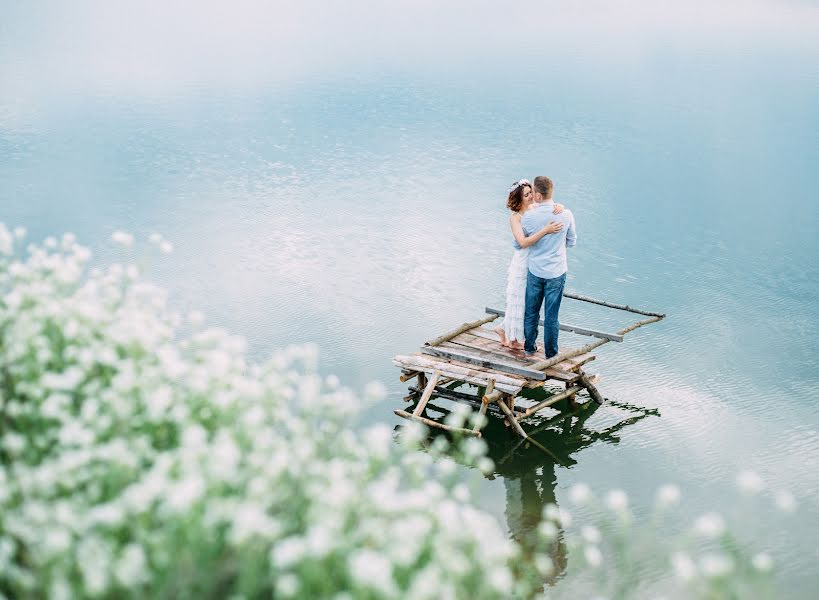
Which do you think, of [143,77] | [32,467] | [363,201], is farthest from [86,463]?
[143,77]

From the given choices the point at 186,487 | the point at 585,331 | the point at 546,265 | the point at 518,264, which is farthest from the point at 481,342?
the point at 186,487

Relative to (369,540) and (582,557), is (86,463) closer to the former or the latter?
(369,540)

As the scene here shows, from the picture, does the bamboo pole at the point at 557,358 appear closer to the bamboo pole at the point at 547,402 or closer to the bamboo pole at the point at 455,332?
the bamboo pole at the point at 547,402

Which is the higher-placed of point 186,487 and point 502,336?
point 186,487

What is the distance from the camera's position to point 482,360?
12.4 metres

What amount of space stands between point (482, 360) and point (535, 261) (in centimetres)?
139

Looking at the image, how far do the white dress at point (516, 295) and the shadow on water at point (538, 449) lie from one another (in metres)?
1.28

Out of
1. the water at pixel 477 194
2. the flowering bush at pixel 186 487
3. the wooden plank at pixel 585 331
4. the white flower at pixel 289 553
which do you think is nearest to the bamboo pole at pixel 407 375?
the water at pixel 477 194

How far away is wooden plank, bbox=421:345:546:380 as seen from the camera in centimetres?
1216

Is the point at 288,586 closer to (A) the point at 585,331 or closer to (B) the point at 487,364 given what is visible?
(B) the point at 487,364

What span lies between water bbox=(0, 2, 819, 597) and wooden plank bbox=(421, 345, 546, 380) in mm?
1082

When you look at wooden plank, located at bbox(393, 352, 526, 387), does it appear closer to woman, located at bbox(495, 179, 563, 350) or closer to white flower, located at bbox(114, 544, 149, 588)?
woman, located at bbox(495, 179, 563, 350)

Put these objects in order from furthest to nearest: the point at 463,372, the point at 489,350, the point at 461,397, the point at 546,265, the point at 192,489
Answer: the point at 461,397, the point at 489,350, the point at 463,372, the point at 546,265, the point at 192,489

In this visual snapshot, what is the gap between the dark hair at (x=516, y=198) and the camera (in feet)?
38.9
